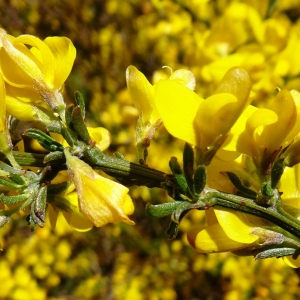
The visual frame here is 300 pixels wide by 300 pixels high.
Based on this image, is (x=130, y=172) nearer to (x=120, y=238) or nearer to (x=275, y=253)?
(x=275, y=253)

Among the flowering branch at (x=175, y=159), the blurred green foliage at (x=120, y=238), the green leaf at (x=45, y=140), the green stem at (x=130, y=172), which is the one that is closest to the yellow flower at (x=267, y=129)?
the flowering branch at (x=175, y=159)

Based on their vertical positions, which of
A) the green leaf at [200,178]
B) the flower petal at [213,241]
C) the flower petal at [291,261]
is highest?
the green leaf at [200,178]

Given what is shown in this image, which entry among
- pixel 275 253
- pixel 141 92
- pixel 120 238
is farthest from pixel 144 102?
pixel 120 238

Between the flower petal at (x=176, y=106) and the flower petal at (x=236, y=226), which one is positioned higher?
the flower petal at (x=176, y=106)

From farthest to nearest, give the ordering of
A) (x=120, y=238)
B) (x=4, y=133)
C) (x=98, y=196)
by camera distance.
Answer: (x=120, y=238)
(x=4, y=133)
(x=98, y=196)

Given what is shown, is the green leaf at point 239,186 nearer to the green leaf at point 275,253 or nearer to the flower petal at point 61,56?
the green leaf at point 275,253

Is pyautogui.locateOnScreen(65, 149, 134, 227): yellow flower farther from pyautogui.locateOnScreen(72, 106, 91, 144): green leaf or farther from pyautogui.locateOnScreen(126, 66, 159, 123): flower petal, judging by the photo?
pyautogui.locateOnScreen(126, 66, 159, 123): flower petal
